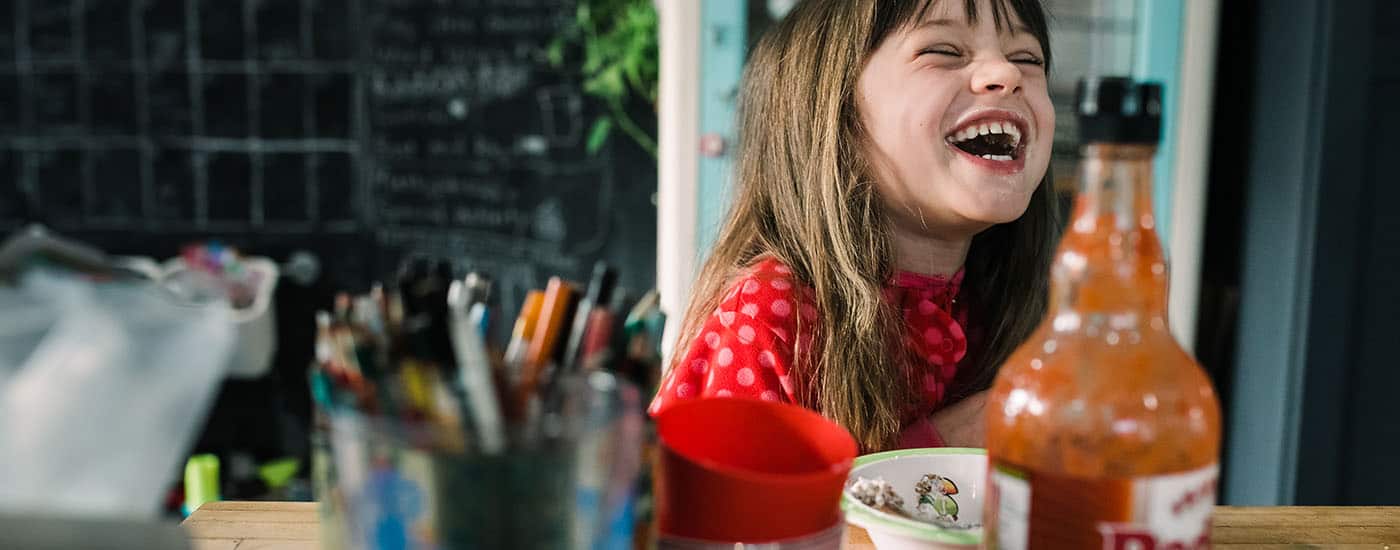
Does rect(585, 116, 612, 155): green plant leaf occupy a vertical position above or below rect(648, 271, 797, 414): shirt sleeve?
above

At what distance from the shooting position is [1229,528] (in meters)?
0.66

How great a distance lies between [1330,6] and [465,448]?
6.90 ft

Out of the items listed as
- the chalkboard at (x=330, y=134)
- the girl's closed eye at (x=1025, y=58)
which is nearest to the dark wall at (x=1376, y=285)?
the girl's closed eye at (x=1025, y=58)

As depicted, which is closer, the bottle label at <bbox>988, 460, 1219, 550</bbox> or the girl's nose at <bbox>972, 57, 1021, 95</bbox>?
the bottle label at <bbox>988, 460, 1219, 550</bbox>

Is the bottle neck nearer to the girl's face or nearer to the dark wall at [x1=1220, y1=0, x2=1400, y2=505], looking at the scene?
the girl's face

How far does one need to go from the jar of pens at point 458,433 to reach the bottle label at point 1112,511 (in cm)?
16

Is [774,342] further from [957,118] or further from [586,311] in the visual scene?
[586,311]

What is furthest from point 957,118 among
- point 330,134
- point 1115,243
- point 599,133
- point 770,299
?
point 330,134

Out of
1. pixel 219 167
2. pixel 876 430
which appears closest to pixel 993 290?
pixel 876 430

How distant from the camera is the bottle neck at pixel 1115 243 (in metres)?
0.44

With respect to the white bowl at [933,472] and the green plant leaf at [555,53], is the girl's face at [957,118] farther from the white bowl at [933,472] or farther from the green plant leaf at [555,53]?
the green plant leaf at [555,53]

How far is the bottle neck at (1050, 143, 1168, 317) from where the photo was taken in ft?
1.45

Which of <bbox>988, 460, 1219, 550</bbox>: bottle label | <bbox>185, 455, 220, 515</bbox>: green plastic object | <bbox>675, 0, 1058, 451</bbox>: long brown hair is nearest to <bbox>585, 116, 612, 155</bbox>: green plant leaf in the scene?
<bbox>185, 455, 220, 515</bbox>: green plastic object

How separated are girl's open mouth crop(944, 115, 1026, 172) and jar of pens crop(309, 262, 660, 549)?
555 millimetres
